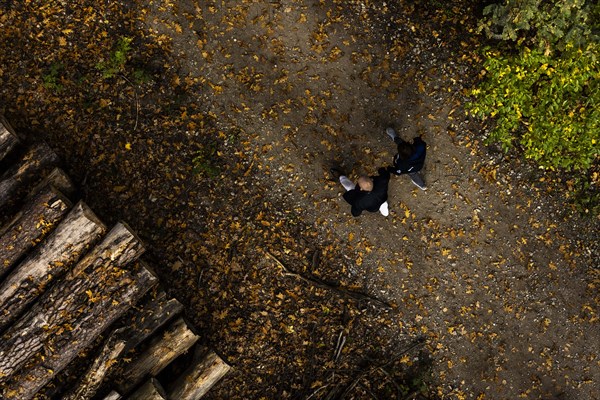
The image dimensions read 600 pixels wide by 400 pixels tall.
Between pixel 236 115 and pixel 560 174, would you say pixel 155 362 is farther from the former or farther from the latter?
pixel 560 174

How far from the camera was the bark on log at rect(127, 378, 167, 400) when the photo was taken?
6993mm

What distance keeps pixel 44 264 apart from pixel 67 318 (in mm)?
879

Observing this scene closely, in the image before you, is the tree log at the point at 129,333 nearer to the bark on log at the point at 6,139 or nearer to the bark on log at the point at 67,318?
the bark on log at the point at 67,318

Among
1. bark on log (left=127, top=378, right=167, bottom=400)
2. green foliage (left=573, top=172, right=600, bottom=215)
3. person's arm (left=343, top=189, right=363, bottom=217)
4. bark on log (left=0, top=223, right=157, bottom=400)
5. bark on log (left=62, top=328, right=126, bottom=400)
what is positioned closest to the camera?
bark on log (left=0, top=223, right=157, bottom=400)

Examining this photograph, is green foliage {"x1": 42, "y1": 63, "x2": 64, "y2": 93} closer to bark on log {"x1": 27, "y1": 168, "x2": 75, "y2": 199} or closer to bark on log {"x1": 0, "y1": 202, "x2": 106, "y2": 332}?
bark on log {"x1": 27, "y1": 168, "x2": 75, "y2": 199}

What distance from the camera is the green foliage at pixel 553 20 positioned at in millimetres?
6023

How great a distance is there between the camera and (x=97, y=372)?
22.6 feet

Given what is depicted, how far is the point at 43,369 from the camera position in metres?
6.72

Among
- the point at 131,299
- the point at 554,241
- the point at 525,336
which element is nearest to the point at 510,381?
the point at 525,336

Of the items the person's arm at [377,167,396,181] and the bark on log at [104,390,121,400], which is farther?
the person's arm at [377,167,396,181]

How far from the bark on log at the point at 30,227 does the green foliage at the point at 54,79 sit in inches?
84.4

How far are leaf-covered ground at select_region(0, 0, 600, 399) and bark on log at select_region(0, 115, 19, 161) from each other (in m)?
0.62

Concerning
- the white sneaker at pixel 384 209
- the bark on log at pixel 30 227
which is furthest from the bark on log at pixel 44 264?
the white sneaker at pixel 384 209

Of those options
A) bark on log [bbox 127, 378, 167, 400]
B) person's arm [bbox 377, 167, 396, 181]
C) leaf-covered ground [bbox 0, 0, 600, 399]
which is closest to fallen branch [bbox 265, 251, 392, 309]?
leaf-covered ground [bbox 0, 0, 600, 399]
